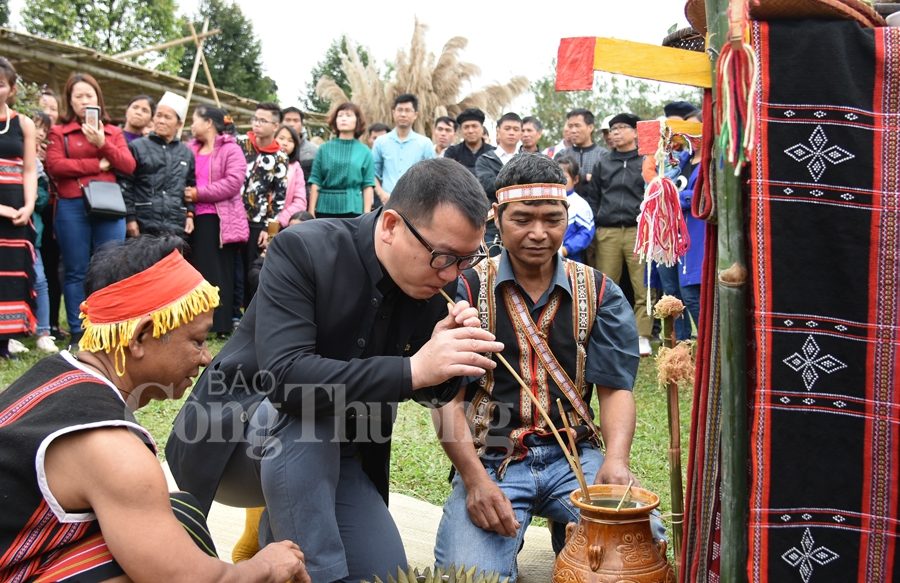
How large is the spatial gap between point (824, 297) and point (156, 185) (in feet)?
20.3

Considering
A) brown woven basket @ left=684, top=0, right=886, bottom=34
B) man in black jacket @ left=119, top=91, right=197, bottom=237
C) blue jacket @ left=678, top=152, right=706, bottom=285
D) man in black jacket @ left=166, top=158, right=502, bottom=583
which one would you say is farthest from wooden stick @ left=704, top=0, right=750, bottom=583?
man in black jacket @ left=119, top=91, right=197, bottom=237

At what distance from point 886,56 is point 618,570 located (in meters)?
1.45

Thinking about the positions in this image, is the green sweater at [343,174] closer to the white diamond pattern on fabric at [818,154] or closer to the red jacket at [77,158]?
the red jacket at [77,158]

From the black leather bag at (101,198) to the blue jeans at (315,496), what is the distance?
4.20 m

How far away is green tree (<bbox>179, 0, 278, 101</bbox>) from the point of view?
3203cm

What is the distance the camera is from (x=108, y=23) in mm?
23984

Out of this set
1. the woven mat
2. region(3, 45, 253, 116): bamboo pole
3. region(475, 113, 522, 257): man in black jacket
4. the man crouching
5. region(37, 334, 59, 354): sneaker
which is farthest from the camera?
region(3, 45, 253, 116): bamboo pole

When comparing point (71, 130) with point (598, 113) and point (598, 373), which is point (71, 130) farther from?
point (598, 113)

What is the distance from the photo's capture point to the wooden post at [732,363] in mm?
1761

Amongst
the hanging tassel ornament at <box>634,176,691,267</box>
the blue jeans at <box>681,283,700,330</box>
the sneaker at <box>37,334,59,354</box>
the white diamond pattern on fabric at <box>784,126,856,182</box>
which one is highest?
the white diamond pattern on fabric at <box>784,126,856,182</box>

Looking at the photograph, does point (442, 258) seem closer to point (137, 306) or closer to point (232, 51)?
point (137, 306)

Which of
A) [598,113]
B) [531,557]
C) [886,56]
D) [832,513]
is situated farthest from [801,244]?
[598,113]

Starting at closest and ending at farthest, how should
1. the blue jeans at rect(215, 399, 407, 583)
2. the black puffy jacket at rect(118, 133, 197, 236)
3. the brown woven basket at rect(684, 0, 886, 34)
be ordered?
the brown woven basket at rect(684, 0, 886, 34)
the blue jeans at rect(215, 399, 407, 583)
the black puffy jacket at rect(118, 133, 197, 236)

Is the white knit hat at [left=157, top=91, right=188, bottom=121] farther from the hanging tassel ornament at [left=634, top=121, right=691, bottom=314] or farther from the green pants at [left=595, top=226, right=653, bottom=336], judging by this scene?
the hanging tassel ornament at [left=634, top=121, right=691, bottom=314]
